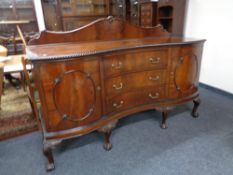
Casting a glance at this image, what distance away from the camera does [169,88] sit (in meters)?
1.71

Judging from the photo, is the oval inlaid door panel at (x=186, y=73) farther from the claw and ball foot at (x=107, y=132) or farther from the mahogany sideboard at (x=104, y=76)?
the claw and ball foot at (x=107, y=132)

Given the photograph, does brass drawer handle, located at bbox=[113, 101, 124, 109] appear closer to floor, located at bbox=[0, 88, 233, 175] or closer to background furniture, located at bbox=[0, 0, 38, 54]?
floor, located at bbox=[0, 88, 233, 175]

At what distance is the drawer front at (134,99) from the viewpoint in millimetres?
1505

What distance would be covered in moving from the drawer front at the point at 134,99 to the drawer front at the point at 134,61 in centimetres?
23

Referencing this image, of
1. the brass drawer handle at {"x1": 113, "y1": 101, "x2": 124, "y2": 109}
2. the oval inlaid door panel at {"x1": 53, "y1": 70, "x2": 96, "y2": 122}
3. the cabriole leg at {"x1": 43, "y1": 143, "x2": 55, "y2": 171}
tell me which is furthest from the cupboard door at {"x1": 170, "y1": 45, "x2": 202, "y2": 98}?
the cabriole leg at {"x1": 43, "y1": 143, "x2": 55, "y2": 171}

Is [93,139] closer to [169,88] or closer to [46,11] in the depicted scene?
[169,88]

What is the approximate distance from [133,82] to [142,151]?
0.63 m

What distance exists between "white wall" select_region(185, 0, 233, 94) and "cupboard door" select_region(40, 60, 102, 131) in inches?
79.2

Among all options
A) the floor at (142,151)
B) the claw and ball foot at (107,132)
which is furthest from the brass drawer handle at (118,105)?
the floor at (142,151)

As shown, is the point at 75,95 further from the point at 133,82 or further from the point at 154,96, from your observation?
the point at 154,96

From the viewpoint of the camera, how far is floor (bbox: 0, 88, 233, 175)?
1.38 m

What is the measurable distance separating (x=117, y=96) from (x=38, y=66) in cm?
68

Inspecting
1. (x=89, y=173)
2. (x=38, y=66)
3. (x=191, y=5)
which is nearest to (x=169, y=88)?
(x=89, y=173)

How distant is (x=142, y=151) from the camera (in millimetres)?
1566
